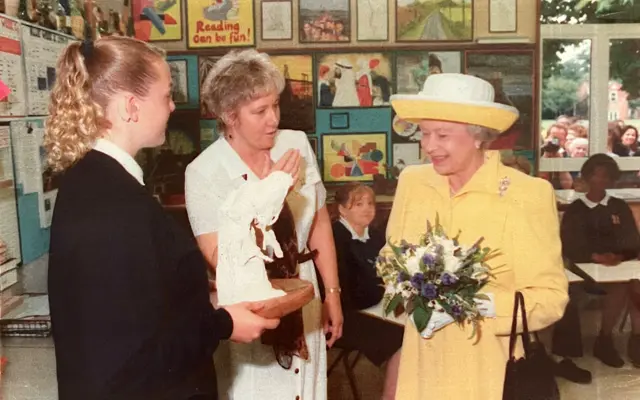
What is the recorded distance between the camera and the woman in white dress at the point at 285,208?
1354mm

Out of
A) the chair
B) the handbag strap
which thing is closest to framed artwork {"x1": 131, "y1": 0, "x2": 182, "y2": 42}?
the chair

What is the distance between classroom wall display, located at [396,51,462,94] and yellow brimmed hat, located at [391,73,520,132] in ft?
0.10

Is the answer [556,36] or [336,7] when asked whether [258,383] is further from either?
[556,36]

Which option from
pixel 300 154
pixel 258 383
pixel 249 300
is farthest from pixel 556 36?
pixel 258 383

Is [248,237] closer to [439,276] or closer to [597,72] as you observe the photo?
[439,276]

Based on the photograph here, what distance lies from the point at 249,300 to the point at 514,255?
21.3 inches

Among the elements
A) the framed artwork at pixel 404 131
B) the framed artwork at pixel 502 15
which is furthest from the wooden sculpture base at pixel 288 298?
the framed artwork at pixel 502 15

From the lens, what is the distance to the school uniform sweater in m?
0.94

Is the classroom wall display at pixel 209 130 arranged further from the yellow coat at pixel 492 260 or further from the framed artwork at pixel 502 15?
the framed artwork at pixel 502 15

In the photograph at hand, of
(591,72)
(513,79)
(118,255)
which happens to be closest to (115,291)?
(118,255)

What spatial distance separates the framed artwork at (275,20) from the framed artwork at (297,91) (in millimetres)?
52

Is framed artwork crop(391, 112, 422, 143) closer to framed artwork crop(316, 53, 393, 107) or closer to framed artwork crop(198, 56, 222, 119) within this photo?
framed artwork crop(316, 53, 393, 107)

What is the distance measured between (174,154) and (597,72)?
0.98m

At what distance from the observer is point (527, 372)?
53.7 inches
